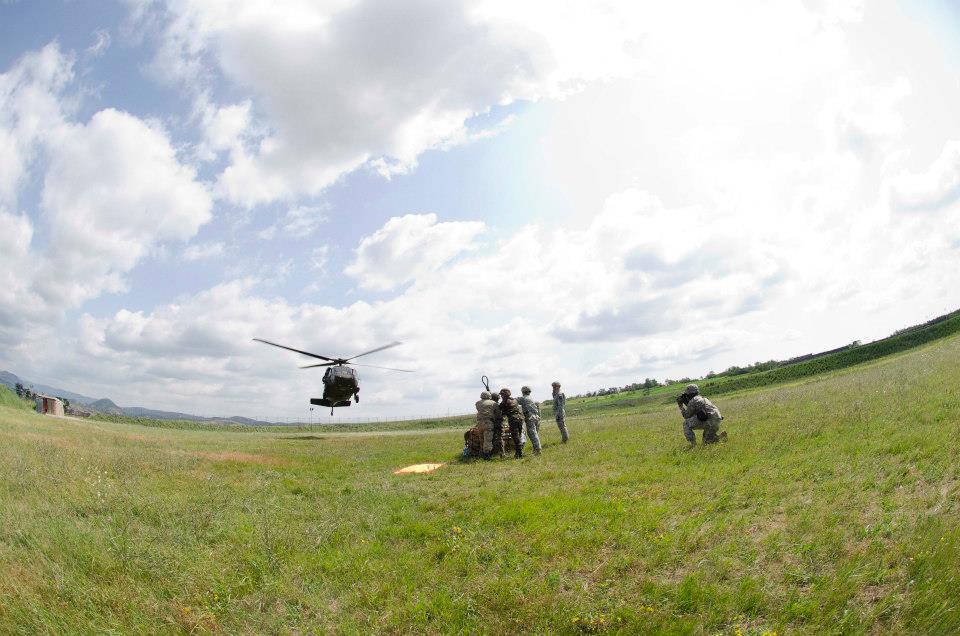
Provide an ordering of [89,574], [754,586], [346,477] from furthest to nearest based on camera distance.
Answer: [346,477]
[89,574]
[754,586]

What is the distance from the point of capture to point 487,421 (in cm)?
1727

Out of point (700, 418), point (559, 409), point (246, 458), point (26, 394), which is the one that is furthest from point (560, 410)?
point (26, 394)

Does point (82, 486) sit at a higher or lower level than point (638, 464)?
higher

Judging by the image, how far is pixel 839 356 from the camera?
58656 millimetres

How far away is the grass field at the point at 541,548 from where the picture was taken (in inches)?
196

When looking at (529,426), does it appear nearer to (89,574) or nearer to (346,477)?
(346,477)

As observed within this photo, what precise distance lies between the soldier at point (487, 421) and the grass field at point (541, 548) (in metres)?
4.91

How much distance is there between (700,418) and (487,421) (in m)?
7.32

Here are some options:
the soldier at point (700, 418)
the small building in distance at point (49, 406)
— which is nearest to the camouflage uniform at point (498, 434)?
the soldier at point (700, 418)

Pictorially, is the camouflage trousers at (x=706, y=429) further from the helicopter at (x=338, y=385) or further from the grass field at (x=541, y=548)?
the helicopter at (x=338, y=385)

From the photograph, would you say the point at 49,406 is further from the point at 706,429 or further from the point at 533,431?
the point at 706,429

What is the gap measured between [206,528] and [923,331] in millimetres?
71838

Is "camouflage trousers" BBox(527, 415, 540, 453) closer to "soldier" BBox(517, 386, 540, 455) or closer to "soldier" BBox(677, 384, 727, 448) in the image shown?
"soldier" BBox(517, 386, 540, 455)

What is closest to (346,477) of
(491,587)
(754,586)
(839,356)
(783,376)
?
(491,587)
